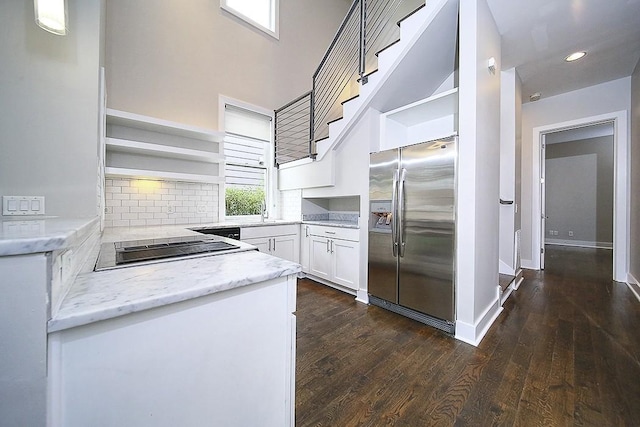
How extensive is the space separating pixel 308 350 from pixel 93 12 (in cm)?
290

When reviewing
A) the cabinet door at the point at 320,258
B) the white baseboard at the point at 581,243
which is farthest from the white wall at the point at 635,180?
the white baseboard at the point at 581,243

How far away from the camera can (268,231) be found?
11.1 ft

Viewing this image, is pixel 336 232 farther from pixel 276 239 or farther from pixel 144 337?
pixel 144 337

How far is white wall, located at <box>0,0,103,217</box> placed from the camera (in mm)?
1597

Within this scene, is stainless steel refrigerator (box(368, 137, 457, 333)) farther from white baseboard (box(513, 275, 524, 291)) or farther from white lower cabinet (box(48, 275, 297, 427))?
white baseboard (box(513, 275, 524, 291))

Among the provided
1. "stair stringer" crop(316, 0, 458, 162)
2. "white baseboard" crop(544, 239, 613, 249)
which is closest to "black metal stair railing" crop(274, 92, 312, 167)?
"stair stringer" crop(316, 0, 458, 162)

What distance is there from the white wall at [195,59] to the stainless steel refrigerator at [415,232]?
93.7 inches

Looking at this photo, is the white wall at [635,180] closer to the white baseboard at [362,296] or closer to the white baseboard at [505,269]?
the white baseboard at [505,269]

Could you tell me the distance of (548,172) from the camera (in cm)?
733

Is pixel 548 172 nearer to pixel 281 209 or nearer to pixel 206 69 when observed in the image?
pixel 281 209

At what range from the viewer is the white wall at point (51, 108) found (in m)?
1.60

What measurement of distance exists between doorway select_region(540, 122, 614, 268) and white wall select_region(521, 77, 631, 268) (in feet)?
8.81

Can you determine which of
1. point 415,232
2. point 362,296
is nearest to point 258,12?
point 415,232

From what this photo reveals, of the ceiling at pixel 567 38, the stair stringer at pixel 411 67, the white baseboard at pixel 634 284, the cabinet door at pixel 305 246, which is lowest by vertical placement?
the white baseboard at pixel 634 284
